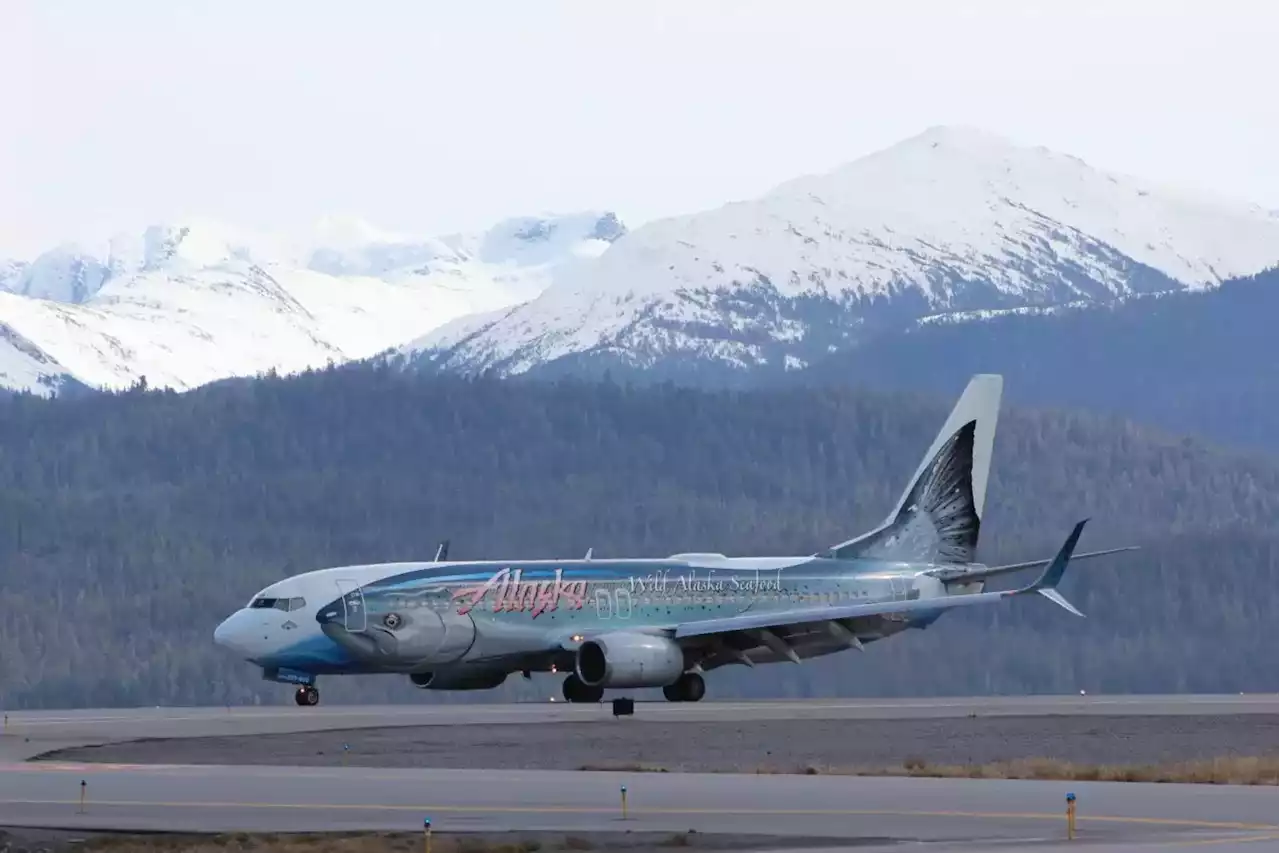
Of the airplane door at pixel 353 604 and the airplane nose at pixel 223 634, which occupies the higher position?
the airplane door at pixel 353 604

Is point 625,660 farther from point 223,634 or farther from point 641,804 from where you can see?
point 641,804

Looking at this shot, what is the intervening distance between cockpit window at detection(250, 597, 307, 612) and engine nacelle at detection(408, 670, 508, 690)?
4865 millimetres

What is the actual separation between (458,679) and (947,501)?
63.7 feet

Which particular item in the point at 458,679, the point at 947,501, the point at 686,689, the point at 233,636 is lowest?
the point at 686,689

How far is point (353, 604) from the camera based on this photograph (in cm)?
7544

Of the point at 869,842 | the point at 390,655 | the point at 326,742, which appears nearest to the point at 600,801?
the point at 869,842

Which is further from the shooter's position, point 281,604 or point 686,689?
point 686,689

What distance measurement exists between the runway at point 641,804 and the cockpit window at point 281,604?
68.2 ft

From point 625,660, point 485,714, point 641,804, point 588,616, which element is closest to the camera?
point 641,804

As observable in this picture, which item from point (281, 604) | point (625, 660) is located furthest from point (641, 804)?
point (281, 604)

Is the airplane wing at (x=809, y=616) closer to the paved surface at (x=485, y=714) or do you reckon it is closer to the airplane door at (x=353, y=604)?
the paved surface at (x=485, y=714)

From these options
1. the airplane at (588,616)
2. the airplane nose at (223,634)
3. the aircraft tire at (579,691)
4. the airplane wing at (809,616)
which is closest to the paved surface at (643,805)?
the airplane at (588,616)

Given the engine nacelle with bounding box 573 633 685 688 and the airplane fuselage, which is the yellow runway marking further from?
the engine nacelle with bounding box 573 633 685 688

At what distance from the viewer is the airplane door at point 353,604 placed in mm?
75125
